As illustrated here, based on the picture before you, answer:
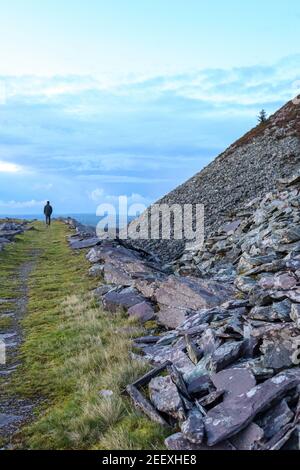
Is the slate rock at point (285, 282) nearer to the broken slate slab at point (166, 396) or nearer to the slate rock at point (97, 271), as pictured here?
the broken slate slab at point (166, 396)

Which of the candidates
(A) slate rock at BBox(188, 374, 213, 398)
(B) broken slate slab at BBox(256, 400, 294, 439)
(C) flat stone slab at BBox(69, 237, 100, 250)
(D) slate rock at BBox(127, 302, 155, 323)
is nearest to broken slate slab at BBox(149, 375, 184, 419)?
(A) slate rock at BBox(188, 374, 213, 398)

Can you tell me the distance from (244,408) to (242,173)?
4836cm

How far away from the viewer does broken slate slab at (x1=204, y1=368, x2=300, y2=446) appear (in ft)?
22.3

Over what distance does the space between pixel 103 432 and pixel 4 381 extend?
392 centimetres

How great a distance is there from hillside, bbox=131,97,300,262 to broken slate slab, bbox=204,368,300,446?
30518 mm

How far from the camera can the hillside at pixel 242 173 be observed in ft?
146

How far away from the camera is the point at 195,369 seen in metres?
9.05

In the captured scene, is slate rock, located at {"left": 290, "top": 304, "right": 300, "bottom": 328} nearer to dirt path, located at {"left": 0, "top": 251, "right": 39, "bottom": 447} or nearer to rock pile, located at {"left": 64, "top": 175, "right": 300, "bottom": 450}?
rock pile, located at {"left": 64, "top": 175, "right": 300, "bottom": 450}

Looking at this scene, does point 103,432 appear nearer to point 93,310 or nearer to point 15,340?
point 15,340

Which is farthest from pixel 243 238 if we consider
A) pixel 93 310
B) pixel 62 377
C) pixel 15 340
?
pixel 62 377

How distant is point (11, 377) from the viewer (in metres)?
10.9

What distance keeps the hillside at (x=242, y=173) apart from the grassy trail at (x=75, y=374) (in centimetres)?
2234

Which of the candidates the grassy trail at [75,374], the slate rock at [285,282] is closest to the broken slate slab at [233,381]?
the grassy trail at [75,374]

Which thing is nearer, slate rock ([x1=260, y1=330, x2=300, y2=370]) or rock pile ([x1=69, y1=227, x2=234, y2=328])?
slate rock ([x1=260, y1=330, x2=300, y2=370])
